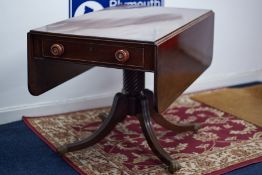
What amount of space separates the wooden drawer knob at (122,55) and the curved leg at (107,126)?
1.71 ft

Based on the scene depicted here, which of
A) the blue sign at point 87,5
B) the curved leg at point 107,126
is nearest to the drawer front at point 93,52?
the curved leg at point 107,126

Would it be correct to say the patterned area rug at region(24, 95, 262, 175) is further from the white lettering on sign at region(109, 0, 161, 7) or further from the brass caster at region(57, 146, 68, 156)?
the white lettering on sign at region(109, 0, 161, 7)

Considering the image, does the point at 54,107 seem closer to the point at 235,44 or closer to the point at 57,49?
the point at 57,49

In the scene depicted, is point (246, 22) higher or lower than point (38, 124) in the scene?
higher

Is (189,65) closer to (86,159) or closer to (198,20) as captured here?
(198,20)

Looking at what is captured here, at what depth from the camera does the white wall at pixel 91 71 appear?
266cm

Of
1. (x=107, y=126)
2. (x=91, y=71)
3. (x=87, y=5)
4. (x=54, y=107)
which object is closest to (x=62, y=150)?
(x=107, y=126)

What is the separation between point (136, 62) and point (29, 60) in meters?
0.50

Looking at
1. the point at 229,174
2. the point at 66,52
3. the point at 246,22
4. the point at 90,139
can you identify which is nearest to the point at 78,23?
the point at 66,52

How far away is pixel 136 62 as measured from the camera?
5.92 feet

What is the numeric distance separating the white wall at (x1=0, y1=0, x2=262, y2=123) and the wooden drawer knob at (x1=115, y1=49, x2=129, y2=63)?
3.51 feet

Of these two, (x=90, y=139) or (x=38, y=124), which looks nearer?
(x=90, y=139)

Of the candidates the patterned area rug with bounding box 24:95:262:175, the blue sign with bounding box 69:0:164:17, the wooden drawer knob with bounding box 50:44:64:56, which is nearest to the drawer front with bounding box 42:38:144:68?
the wooden drawer knob with bounding box 50:44:64:56

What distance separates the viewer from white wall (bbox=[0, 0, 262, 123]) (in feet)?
8.73
